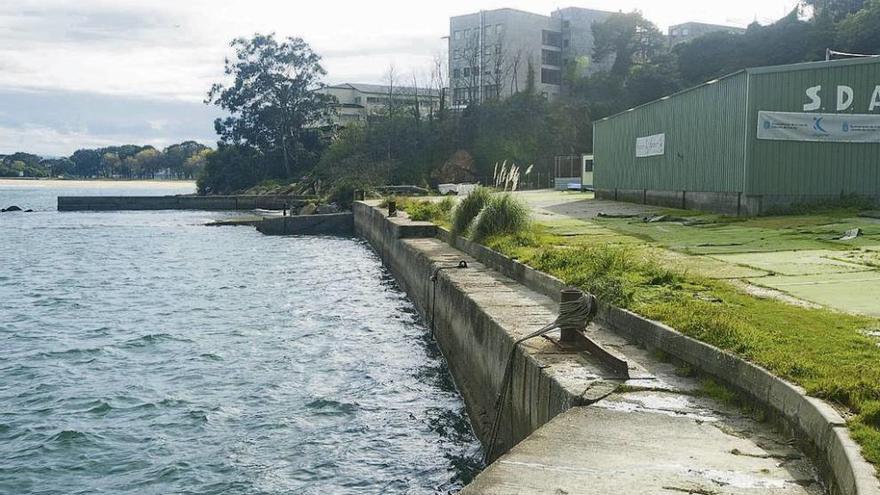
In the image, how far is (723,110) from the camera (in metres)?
19.2

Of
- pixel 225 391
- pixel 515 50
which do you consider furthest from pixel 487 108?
pixel 225 391

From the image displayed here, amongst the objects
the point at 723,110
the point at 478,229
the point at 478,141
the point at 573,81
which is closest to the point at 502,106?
the point at 478,141

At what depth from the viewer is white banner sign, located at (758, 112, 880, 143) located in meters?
17.8

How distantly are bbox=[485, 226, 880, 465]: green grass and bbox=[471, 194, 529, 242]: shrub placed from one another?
3.71 meters

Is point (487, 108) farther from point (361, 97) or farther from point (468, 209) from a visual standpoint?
point (468, 209)

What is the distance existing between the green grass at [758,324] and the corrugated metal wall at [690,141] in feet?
28.9

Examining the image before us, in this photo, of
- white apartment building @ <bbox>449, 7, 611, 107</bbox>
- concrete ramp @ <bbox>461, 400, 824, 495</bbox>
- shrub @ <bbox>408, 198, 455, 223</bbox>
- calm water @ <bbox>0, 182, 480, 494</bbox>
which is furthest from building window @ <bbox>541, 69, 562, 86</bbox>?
concrete ramp @ <bbox>461, 400, 824, 495</bbox>

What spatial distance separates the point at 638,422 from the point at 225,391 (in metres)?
6.59

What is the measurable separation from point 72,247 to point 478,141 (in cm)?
3426

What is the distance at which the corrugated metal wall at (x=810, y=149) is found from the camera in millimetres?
17812

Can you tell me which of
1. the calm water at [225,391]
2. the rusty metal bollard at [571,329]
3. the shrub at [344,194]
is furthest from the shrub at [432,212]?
the shrub at [344,194]

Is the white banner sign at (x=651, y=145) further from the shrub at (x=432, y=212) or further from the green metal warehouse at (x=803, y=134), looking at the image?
the shrub at (x=432, y=212)

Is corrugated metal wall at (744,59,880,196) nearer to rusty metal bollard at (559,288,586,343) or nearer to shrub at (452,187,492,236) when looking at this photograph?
shrub at (452,187,492,236)

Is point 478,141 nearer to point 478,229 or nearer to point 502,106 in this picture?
point 502,106
